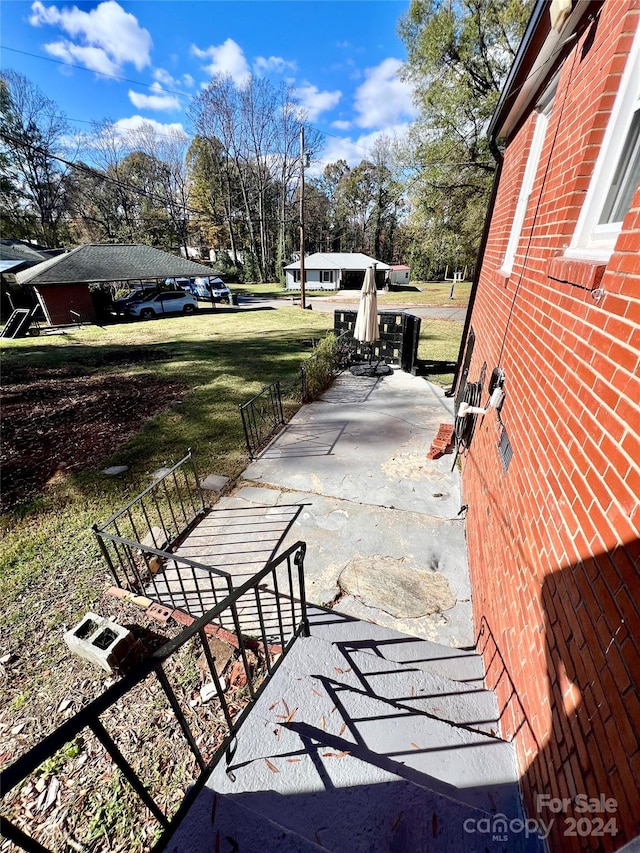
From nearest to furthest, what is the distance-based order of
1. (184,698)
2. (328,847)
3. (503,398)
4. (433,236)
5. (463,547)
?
(328,847), (184,698), (503,398), (463,547), (433,236)

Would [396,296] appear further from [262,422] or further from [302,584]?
[302,584]

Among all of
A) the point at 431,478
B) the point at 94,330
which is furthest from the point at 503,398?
the point at 94,330

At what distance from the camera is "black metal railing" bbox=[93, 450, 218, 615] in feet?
11.1

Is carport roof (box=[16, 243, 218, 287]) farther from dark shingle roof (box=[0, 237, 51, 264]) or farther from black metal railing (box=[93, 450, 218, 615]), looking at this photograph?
black metal railing (box=[93, 450, 218, 615])

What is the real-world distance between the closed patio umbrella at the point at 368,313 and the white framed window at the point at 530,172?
5.80 metres

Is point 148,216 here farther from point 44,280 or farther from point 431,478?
point 431,478

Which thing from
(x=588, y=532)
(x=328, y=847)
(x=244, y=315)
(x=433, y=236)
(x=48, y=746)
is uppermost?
(x=433, y=236)

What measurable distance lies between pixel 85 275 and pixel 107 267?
7.12 ft

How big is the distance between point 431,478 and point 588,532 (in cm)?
406

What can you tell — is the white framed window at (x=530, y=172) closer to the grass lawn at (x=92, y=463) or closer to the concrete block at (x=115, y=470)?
the grass lawn at (x=92, y=463)

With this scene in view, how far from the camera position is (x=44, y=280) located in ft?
62.5

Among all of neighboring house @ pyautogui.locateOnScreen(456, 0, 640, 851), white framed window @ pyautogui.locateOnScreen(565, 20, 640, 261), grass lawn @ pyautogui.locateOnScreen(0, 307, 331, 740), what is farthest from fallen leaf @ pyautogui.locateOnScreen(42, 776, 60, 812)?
white framed window @ pyautogui.locateOnScreen(565, 20, 640, 261)

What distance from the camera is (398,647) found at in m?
3.01

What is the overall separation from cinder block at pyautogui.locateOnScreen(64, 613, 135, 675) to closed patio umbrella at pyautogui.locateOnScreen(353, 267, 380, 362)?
892 centimetres
